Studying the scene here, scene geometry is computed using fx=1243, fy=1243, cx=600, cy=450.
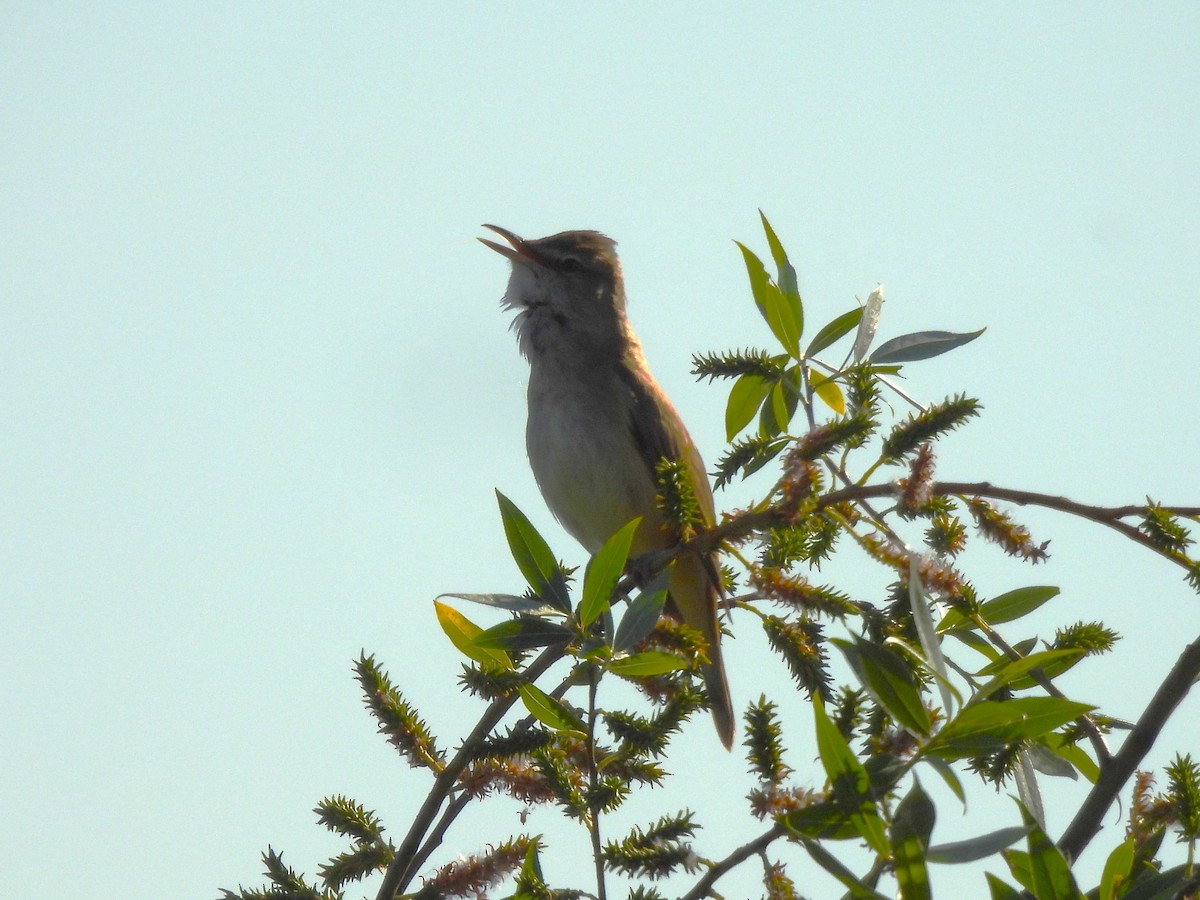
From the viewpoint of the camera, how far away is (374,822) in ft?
8.17

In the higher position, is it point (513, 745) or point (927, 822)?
point (513, 745)

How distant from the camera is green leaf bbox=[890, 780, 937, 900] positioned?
5.80 ft

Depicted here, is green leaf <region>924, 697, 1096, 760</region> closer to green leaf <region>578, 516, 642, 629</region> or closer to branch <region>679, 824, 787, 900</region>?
branch <region>679, 824, 787, 900</region>

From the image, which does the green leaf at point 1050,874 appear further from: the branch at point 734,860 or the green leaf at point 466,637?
the green leaf at point 466,637

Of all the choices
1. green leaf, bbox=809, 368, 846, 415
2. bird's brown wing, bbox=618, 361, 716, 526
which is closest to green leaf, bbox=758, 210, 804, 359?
green leaf, bbox=809, 368, 846, 415

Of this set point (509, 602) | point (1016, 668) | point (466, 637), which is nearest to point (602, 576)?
point (509, 602)

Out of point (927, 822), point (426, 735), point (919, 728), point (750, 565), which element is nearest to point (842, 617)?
point (750, 565)

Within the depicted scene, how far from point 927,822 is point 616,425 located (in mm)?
3683

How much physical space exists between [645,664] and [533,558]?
1.19ft

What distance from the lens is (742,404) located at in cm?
335

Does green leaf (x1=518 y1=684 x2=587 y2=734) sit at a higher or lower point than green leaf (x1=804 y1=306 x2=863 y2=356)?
lower

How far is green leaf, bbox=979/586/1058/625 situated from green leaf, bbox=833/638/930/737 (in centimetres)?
98

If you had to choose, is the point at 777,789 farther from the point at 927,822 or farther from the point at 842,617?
the point at 842,617

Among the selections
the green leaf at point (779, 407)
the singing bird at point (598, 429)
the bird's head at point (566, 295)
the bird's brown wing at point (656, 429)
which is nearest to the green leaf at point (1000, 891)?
the green leaf at point (779, 407)
